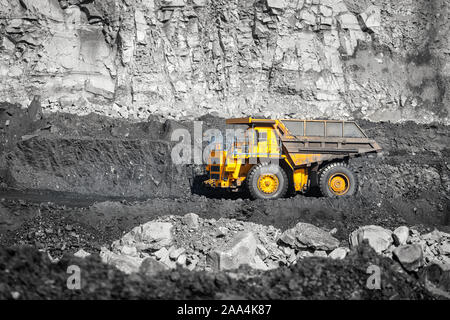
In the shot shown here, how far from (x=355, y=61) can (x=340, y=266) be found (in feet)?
57.9

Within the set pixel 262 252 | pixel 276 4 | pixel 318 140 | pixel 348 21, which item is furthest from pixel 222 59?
pixel 262 252

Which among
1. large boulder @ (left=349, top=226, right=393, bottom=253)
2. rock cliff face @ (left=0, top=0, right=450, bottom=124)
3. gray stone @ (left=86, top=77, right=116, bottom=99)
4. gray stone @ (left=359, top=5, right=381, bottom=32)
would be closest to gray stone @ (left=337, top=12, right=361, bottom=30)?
rock cliff face @ (left=0, top=0, right=450, bottom=124)

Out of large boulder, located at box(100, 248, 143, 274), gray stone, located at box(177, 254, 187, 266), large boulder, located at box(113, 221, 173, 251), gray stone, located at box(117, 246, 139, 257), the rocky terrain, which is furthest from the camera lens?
large boulder, located at box(113, 221, 173, 251)

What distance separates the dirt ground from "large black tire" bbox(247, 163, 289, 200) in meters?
0.40

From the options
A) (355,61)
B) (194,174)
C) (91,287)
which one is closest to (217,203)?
(194,174)

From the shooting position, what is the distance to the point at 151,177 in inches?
576

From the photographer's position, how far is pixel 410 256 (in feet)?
24.3

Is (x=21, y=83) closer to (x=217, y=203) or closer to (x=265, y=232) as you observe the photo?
(x=217, y=203)

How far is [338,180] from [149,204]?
4.66 m

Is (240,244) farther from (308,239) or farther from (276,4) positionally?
(276,4)

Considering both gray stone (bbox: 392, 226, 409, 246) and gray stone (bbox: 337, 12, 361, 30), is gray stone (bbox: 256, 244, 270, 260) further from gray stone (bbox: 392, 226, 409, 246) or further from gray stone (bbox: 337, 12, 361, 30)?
gray stone (bbox: 337, 12, 361, 30)

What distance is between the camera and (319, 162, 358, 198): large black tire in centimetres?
1130

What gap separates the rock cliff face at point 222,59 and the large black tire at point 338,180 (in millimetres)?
8773

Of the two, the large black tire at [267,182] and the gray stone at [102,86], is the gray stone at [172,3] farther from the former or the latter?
the large black tire at [267,182]
